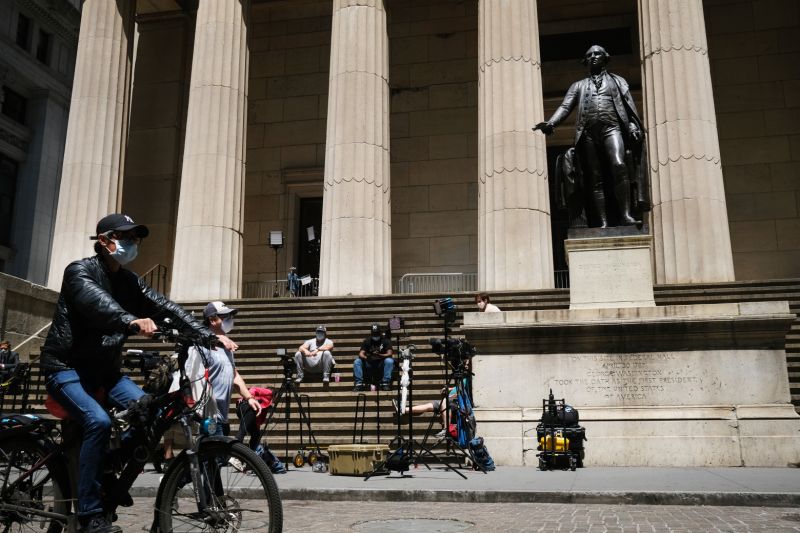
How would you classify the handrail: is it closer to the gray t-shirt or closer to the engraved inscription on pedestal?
the gray t-shirt

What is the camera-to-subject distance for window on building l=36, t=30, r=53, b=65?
40281 millimetres

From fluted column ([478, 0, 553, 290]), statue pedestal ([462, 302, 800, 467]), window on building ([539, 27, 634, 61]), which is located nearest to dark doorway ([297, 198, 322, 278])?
fluted column ([478, 0, 553, 290])

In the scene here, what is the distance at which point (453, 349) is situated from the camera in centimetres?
1009

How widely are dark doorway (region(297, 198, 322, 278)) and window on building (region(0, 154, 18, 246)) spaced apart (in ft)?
57.3

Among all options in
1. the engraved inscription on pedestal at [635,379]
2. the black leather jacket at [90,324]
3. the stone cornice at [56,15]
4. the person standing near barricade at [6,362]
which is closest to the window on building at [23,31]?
the stone cornice at [56,15]

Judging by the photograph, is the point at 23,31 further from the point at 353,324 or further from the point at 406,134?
the point at 353,324

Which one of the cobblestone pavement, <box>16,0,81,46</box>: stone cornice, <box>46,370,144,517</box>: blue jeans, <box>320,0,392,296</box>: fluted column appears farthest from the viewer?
<box>16,0,81,46</box>: stone cornice

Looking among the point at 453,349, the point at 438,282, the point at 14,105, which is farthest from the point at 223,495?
the point at 14,105

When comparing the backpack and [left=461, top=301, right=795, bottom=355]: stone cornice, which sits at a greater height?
[left=461, top=301, right=795, bottom=355]: stone cornice

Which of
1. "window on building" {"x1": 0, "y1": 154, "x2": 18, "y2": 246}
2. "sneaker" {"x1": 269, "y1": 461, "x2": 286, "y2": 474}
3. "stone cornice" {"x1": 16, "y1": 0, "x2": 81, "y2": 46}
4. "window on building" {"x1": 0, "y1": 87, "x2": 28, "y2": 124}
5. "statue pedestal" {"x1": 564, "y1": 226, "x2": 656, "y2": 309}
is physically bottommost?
"sneaker" {"x1": 269, "y1": 461, "x2": 286, "y2": 474}

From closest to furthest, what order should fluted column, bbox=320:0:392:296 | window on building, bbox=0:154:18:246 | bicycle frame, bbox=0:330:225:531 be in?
1. bicycle frame, bbox=0:330:225:531
2. fluted column, bbox=320:0:392:296
3. window on building, bbox=0:154:18:246

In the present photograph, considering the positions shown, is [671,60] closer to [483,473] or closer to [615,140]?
[615,140]

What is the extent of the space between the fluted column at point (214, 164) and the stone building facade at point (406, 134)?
59mm

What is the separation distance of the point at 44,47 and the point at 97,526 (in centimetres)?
4197
